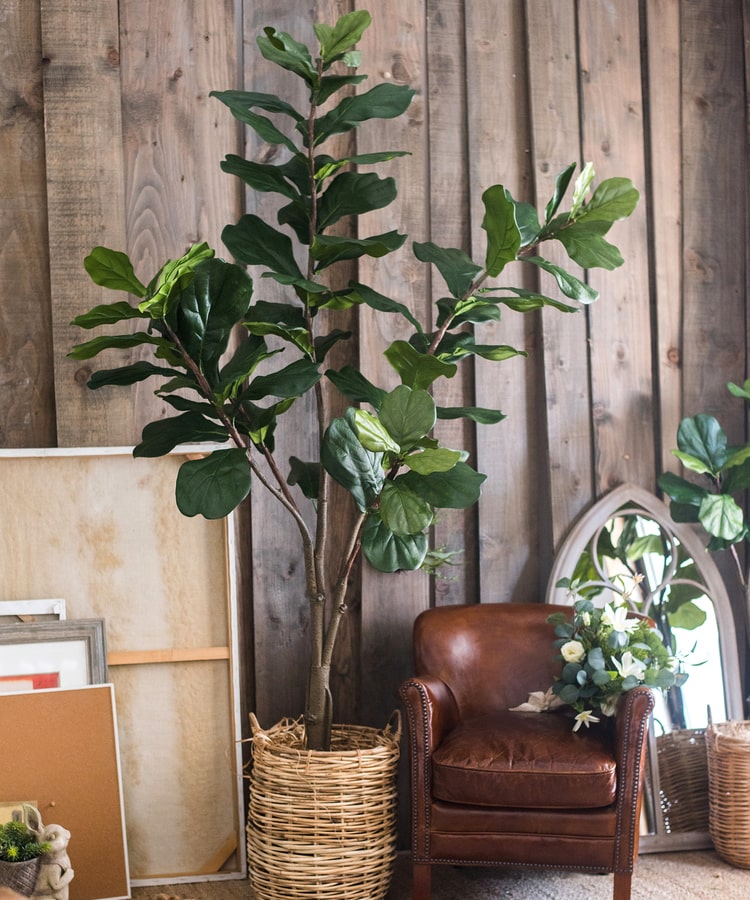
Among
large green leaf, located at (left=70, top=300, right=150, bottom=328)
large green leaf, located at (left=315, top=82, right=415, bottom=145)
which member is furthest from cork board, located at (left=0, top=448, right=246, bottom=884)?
large green leaf, located at (left=315, top=82, right=415, bottom=145)

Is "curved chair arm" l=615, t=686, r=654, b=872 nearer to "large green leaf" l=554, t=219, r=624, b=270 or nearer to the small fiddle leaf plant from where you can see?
the small fiddle leaf plant

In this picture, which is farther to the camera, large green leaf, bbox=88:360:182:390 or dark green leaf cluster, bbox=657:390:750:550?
dark green leaf cluster, bbox=657:390:750:550

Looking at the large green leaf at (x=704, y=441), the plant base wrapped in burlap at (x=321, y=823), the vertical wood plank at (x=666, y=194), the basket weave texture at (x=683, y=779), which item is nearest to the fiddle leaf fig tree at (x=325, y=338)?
the plant base wrapped in burlap at (x=321, y=823)

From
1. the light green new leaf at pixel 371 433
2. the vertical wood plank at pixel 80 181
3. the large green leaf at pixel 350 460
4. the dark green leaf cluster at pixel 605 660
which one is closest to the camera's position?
the light green new leaf at pixel 371 433

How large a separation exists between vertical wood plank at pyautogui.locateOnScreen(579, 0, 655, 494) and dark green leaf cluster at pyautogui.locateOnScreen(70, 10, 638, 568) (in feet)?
2.46

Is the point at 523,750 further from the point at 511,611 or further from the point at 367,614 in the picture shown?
the point at 367,614

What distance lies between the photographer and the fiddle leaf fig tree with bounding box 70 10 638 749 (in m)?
2.03

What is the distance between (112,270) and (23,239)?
39.1 inches

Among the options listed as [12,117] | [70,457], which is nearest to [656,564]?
[70,457]

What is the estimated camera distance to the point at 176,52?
2.88 meters

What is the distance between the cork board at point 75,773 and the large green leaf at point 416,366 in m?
1.23

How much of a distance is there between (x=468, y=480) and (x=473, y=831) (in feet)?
3.07

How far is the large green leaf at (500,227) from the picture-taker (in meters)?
2.11

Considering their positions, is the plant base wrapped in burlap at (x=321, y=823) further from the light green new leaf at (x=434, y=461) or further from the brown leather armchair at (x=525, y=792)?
the light green new leaf at (x=434, y=461)
